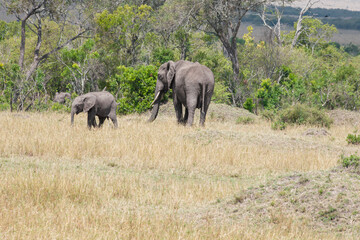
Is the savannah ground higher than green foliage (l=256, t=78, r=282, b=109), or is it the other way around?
the savannah ground

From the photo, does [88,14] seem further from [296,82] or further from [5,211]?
[5,211]

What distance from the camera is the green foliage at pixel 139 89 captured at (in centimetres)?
2275

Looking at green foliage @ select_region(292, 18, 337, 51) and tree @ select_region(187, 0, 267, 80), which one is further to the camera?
green foliage @ select_region(292, 18, 337, 51)

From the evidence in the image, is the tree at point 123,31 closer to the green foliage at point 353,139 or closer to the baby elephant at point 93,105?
the baby elephant at point 93,105

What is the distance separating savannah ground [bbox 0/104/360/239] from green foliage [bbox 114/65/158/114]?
7.24m

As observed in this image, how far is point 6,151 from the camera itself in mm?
11227

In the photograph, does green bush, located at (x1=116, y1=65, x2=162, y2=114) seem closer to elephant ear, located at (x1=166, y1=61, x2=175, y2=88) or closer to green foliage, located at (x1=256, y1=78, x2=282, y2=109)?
elephant ear, located at (x1=166, y1=61, x2=175, y2=88)

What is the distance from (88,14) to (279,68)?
1218 cm

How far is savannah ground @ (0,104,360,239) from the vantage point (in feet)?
19.8

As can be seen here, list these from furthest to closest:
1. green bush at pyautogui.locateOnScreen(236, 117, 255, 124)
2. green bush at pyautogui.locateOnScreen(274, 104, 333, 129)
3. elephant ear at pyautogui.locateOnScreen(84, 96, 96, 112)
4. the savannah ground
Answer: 1. green bush at pyautogui.locateOnScreen(236, 117, 255, 124)
2. green bush at pyautogui.locateOnScreen(274, 104, 333, 129)
3. elephant ear at pyautogui.locateOnScreen(84, 96, 96, 112)
4. the savannah ground

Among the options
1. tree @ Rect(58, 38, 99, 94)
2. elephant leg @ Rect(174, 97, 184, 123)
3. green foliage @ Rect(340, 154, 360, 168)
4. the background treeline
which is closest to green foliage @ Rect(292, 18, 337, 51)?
the background treeline

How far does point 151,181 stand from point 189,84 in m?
7.92

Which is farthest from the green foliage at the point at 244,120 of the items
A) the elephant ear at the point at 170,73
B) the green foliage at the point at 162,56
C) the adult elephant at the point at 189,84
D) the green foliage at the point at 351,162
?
the green foliage at the point at 351,162

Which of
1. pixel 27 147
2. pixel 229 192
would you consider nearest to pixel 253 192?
pixel 229 192
